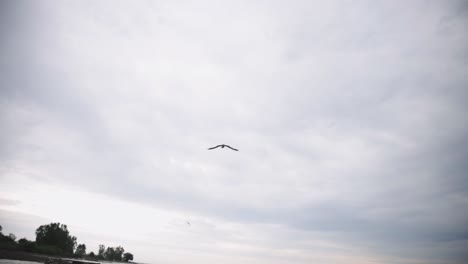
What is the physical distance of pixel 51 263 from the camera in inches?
3063

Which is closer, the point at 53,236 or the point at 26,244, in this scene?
the point at 26,244

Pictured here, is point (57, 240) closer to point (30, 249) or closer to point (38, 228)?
point (38, 228)

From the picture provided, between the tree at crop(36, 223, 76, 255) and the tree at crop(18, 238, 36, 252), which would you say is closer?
the tree at crop(18, 238, 36, 252)

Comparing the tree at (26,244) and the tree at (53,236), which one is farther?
the tree at (53,236)

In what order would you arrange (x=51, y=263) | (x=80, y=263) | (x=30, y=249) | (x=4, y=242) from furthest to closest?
(x=30, y=249), (x=4, y=242), (x=80, y=263), (x=51, y=263)

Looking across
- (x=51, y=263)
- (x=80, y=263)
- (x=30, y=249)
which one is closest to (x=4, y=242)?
(x=30, y=249)

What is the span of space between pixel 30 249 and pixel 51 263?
67.5 m

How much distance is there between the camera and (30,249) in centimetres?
12500

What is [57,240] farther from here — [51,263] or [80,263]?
[51,263]

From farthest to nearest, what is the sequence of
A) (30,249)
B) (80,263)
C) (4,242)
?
(30,249) → (4,242) → (80,263)

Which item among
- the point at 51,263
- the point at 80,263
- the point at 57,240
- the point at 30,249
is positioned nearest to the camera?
the point at 51,263

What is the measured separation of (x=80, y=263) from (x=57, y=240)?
74774mm

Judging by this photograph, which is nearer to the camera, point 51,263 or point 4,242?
point 51,263

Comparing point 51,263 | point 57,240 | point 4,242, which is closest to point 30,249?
point 4,242
